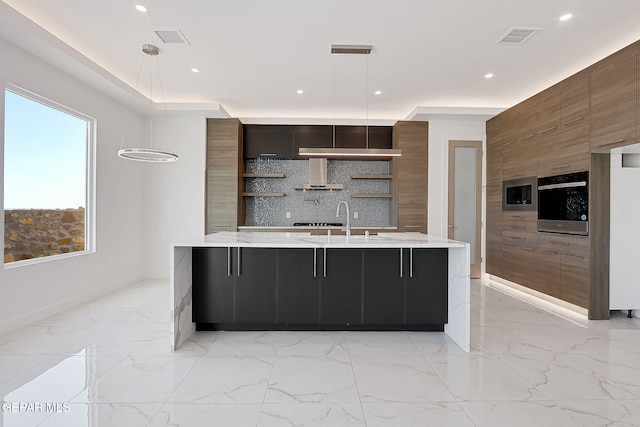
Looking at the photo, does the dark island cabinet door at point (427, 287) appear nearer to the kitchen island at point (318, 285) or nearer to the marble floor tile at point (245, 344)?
the kitchen island at point (318, 285)

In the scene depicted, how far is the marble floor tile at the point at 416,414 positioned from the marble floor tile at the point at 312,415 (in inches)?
2.9

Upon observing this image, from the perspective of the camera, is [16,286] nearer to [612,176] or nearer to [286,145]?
[286,145]

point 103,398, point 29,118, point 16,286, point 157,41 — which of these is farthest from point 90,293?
point 157,41

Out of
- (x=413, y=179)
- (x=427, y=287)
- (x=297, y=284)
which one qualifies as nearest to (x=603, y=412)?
(x=427, y=287)

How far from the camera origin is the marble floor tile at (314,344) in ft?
8.89

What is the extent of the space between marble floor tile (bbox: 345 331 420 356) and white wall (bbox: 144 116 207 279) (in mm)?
3499

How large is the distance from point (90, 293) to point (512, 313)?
16.5 ft

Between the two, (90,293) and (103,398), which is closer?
(103,398)

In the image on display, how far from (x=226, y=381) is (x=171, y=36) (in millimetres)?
3137

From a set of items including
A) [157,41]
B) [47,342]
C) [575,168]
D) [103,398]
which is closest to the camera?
[103,398]

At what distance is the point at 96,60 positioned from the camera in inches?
156

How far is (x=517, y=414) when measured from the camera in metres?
1.92

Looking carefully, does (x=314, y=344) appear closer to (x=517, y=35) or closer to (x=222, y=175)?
(x=517, y=35)

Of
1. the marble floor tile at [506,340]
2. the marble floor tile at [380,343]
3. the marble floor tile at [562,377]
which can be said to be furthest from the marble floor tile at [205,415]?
the marble floor tile at [506,340]
